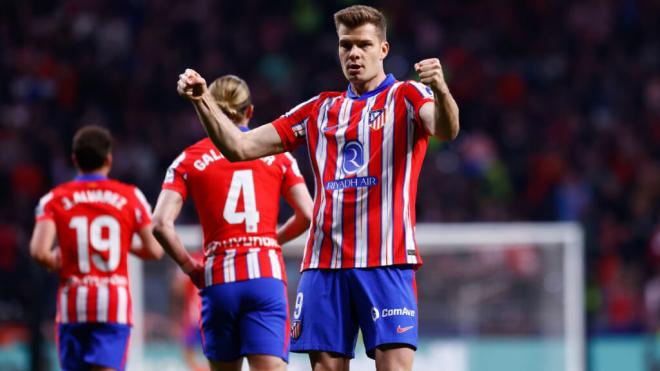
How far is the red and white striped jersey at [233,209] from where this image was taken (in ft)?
18.6

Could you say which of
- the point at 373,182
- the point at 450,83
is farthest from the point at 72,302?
the point at 450,83

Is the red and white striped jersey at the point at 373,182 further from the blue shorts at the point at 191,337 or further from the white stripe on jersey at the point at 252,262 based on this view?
the blue shorts at the point at 191,337

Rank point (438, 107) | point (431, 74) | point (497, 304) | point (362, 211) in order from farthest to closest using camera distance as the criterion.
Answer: point (497, 304), point (362, 211), point (438, 107), point (431, 74)

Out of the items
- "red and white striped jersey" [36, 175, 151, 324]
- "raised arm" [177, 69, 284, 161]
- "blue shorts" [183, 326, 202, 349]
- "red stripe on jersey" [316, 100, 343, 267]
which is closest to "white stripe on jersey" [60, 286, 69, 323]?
"red and white striped jersey" [36, 175, 151, 324]

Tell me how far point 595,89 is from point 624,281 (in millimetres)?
5383

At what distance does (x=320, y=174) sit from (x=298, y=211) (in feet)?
3.77

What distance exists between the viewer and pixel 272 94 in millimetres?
16688

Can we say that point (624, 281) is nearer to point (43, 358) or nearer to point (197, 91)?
point (43, 358)

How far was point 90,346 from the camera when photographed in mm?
6215

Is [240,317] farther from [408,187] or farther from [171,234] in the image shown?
[408,187]

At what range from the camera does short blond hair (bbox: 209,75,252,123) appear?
5.61m

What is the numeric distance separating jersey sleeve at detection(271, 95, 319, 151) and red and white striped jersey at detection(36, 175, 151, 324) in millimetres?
1710

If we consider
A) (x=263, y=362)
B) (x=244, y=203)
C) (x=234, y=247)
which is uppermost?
(x=244, y=203)

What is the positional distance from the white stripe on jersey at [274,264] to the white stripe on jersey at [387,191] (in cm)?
129
